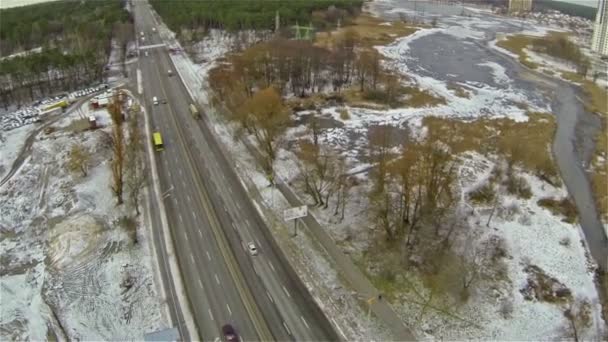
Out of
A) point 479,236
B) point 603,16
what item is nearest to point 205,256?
point 479,236

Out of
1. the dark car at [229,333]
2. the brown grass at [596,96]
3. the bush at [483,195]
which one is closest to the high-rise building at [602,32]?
Answer: the brown grass at [596,96]

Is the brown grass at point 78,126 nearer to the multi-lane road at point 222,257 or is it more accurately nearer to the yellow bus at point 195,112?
the multi-lane road at point 222,257

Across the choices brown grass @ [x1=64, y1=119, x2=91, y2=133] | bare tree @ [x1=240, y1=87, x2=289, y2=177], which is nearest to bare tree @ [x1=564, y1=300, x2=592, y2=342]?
bare tree @ [x1=240, y1=87, x2=289, y2=177]

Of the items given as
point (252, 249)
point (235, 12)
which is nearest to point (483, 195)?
point (252, 249)

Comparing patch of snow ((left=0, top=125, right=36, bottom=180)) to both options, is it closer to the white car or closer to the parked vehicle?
the parked vehicle

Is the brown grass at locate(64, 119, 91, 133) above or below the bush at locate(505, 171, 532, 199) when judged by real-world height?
above
